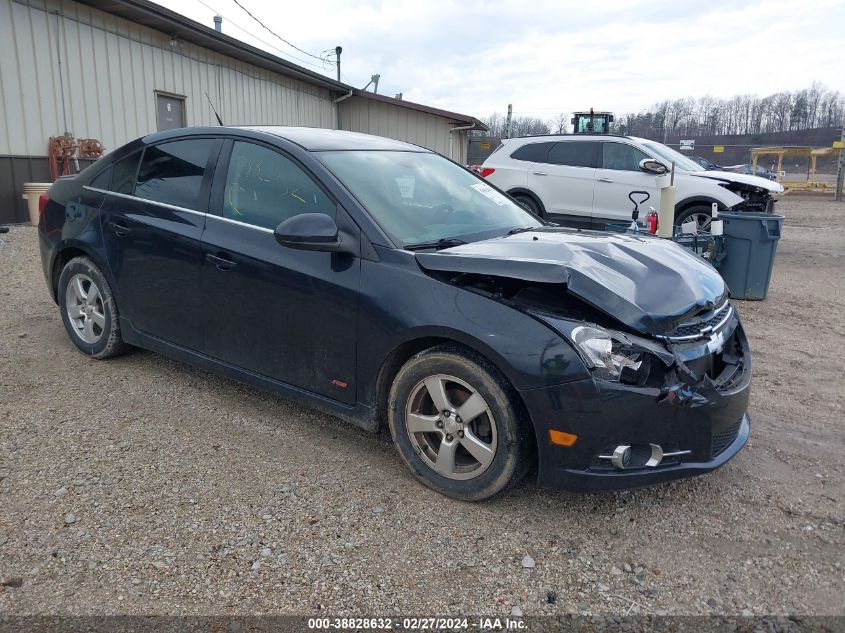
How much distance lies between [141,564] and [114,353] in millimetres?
2378

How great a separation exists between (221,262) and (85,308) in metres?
1.60

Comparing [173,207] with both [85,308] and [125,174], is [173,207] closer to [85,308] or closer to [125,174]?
[125,174]

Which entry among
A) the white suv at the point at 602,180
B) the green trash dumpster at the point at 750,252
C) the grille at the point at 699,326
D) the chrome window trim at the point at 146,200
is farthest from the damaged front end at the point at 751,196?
the chrome window trim at the point at 146,200

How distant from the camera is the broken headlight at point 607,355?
259cm

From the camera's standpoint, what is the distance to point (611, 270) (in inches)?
117

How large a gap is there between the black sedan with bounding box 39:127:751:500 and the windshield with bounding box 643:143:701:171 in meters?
6.79

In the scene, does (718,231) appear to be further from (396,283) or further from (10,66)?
(10,66)

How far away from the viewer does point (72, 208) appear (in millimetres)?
4539

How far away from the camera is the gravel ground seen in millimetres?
2381

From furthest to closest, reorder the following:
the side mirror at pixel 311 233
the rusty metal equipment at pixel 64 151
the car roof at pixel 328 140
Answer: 1. the rusty metal equipment at pixel 64 151
2. the car roof at pixel 328 140
3. the side mirror at pixel 311 233

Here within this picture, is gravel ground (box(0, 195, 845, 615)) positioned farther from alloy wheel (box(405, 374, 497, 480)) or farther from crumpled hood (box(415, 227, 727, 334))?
crumpled hood (box(415, 227, 727, 334))

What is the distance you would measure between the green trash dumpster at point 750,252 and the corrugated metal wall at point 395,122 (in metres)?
15.5

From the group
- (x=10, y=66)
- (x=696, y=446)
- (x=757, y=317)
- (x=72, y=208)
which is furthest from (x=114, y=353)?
(x=10, y=66)

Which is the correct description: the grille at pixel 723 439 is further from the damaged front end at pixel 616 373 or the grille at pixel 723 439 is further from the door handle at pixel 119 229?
the door handle at pixel 119 229
